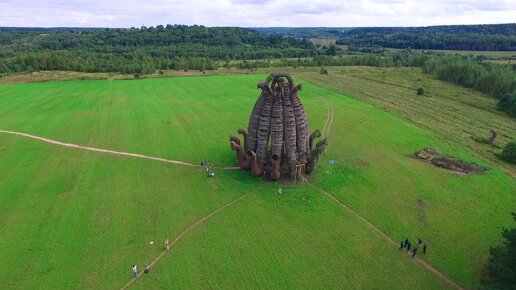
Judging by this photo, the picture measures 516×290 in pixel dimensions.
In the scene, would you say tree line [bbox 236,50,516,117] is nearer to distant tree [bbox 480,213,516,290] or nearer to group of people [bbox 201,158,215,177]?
distant tree [bbox 480,213,516,290]

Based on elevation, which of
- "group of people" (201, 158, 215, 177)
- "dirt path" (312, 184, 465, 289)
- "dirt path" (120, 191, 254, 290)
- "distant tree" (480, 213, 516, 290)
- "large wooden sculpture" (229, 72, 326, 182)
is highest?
"large wooden sculpture" (229, 72, 326, 182)

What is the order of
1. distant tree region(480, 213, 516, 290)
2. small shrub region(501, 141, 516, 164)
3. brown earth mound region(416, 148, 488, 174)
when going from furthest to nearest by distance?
small shrub region(501, 141, 516, 164)
brown earth mound region(416, 148, 488, 174)
distant tree region(480, 213, 516, 290)

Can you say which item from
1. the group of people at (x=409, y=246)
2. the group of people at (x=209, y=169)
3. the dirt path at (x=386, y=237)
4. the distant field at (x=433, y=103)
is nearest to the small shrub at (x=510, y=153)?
the distant field at (x=433, y=103)

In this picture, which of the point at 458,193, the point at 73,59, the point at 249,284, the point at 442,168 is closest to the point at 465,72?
the point at 442,168

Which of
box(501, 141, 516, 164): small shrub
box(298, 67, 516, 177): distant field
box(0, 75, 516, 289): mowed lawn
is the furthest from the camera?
box(298, 67, 516, 177): distant field

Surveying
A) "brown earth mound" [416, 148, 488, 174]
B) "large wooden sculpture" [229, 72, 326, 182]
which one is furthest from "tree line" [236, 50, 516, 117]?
"large wooden sculpture" [229, 72, 326, 182]

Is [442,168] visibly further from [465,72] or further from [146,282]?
[465,72]
